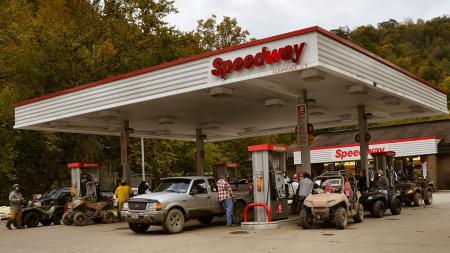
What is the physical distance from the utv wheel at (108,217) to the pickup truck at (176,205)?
4.85 meters

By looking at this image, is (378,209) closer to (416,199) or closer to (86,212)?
(416,199)

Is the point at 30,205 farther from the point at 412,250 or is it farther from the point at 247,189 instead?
the point at 412,250

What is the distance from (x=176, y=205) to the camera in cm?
1605

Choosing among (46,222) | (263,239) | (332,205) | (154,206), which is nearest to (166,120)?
(46,222)

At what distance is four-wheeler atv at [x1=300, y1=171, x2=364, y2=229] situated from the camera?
48.4 ft

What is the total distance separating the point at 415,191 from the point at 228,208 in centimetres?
985

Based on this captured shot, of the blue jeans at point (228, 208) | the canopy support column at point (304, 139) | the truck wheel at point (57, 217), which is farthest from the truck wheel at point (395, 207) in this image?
the truck wheel at point (57, 217)

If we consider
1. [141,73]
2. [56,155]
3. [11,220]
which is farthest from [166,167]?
[141,73]

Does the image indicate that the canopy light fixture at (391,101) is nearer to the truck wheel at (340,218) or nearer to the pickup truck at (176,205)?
the pickup truck at (176,205)

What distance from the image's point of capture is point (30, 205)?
23188 millimetres

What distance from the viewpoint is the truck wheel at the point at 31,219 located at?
2191cm

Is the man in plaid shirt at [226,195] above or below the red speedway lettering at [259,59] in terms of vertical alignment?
below

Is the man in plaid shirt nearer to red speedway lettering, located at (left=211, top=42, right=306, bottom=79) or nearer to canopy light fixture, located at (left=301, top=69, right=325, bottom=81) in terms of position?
red speedway lettering, located at (left=211, top=42, right=306, bottom=79)

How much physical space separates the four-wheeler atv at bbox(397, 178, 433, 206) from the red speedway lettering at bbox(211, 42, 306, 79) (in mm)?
10505
